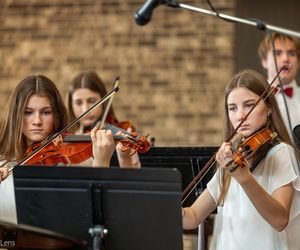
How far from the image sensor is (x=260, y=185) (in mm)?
2982

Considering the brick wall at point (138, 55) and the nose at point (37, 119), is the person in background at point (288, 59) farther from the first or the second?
the nose at point (37, 119)

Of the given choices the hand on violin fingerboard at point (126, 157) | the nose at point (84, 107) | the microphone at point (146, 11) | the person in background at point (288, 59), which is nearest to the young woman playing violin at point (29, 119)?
the hand on violin fingerboard at point (126, 157)

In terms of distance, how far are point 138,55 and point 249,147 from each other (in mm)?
3307

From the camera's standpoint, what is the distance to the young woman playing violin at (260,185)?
3.10 metres

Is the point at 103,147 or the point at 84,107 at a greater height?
the point at 84,107

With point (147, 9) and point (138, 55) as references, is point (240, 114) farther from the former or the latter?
point (138, 55)

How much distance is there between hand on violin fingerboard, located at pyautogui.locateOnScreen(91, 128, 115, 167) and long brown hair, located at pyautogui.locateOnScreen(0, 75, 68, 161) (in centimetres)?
47

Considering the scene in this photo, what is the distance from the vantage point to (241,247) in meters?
3.17

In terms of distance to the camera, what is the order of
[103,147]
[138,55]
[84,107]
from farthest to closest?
[138,55]
[84,107]
[103,147]

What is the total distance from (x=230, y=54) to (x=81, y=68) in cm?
117

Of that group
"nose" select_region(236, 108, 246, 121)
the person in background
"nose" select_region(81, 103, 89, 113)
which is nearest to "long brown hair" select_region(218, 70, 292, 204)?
"nose" select_region(236, 108, 246, 121)

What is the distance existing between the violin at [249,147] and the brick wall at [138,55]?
2.98 m

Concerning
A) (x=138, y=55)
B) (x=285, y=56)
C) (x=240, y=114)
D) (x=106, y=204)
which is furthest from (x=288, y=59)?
(x=106, y=204)

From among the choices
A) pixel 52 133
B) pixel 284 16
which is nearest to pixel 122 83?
pixel 284 16
